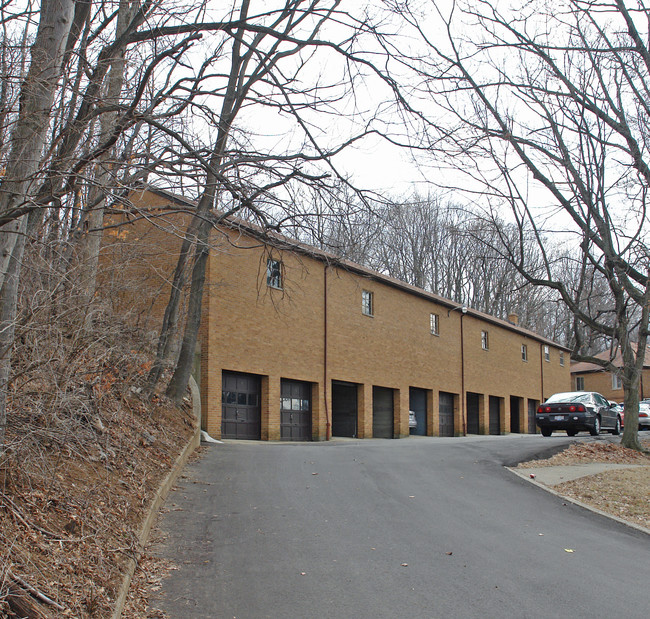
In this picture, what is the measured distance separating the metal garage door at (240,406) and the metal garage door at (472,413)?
19274 mm

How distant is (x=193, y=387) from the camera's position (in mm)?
18031

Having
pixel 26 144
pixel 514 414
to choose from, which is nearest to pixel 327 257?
pixel 26 144

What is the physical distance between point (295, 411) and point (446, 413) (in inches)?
525

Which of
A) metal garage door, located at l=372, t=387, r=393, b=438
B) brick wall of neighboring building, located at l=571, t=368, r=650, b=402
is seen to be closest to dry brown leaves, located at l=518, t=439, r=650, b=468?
metal garage door, located at l=372, t=387, r=393, b=438

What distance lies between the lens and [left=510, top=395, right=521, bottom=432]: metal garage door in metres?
44.7

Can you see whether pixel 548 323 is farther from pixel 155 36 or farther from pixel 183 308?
pixel 155 36

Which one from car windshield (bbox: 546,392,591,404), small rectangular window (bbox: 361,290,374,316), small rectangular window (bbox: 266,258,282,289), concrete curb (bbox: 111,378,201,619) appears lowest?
concrete curb (bbox: 111,378,201,619)

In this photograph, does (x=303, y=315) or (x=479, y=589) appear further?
(x=303, y=315)

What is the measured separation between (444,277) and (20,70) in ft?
163

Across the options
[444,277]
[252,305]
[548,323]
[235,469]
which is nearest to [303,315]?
[252,305]

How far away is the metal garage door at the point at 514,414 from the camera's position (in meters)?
44.7

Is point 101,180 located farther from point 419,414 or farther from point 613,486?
point 419,414

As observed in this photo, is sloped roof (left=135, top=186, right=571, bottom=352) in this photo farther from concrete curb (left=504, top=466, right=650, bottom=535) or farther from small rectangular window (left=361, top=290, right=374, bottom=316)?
concrete curb (left=504, top=466, right=650, bottom=535)

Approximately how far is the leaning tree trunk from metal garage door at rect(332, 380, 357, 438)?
23.3 meters
